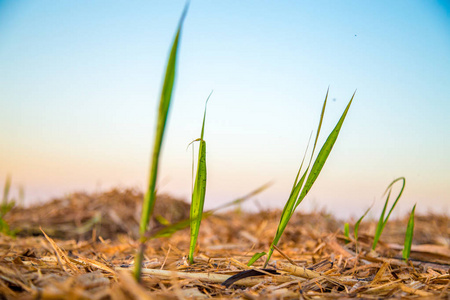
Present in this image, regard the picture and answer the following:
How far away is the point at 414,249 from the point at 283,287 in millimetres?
1316

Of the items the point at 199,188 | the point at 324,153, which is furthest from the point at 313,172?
the point at 199,188

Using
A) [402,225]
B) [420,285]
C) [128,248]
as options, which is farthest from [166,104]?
[402,225]

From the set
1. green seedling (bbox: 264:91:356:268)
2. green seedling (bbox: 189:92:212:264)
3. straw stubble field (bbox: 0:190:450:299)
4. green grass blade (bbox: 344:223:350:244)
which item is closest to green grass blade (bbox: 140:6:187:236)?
straw stubble field (bbox: 0:190:450:299)

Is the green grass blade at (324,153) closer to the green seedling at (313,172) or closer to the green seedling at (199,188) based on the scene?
the green seedling at (313,172)

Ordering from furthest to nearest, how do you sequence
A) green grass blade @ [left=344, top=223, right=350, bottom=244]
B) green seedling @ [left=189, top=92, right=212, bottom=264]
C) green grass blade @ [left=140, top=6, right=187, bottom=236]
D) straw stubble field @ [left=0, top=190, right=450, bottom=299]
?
green grass blade @ [left=344, top=223, right=350, bottom=244]
green seedling @ [left=189, top=92, right=212, bottom=264]
straw stubble field @ [left=0, top=190, right=450, bottom=299]
green grass blade @ [left=140, top=6, right=187, bottom=236]

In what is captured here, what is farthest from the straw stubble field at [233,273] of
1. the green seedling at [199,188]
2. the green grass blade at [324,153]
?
the green grass blade at [324,153]

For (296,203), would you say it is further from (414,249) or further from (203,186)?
(414,249)

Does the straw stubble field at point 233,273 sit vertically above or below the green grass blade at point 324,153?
below

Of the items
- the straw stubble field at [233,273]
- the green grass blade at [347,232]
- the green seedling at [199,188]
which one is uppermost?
the green seedling at [199,188]

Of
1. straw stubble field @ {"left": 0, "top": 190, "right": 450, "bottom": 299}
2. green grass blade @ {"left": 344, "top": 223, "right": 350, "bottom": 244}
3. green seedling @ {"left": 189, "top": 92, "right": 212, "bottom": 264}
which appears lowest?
straw stubble field @ {"left": 0, "top": 190, "right": 450, "bottom": 299}

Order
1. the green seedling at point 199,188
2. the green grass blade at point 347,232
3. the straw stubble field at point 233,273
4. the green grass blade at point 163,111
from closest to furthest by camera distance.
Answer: the green grass blade at point 163,111 < the straw stubble field at point 233,273 < the green seedling at point 199,188 < the green grass blade at point 347,232

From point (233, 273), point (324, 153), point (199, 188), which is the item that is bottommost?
point (233, 273)

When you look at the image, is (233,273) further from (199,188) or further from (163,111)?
(163,111)

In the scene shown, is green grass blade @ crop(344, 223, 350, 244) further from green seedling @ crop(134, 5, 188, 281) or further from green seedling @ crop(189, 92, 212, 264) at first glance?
green seedling @ crop(134, 5, 188, 281)
